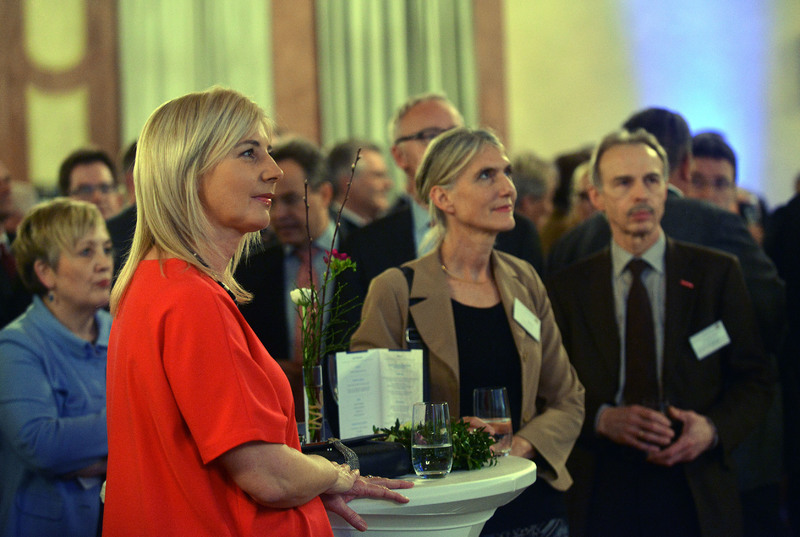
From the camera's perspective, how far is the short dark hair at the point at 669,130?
3635mm

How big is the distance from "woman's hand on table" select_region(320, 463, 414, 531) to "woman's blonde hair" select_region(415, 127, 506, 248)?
1092mm

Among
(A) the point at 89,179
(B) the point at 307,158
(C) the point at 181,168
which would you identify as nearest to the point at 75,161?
(A) the point at 89,179

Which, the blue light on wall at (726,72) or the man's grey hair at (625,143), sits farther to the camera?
the blue light on wall at (726,72)

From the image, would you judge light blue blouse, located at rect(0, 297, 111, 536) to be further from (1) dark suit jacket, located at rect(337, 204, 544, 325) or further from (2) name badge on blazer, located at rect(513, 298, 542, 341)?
(2) name badge on blazer, located at rect(513, 298, 542, 341)

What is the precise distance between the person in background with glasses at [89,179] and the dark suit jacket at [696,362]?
253cm

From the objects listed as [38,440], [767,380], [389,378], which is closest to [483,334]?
[389,378]

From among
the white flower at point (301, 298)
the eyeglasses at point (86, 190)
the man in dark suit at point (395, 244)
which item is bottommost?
the white flower at point (301, 298)

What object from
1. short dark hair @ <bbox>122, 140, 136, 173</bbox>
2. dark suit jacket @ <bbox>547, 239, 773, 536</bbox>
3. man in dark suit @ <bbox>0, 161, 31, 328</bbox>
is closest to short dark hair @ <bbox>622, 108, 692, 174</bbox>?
dark suit jacket @ <bbox>547, 239, 773, 536</bbox>

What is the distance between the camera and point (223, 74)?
7906 mm

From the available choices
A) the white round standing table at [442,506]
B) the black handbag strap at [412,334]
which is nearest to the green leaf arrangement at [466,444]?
the white round standing table at [442,506]

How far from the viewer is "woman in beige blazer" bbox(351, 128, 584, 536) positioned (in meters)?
2.50

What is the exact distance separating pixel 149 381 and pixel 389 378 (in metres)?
0.85

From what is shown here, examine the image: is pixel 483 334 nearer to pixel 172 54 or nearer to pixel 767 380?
pixel 767 380

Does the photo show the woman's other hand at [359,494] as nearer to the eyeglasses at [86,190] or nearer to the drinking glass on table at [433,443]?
the drinking glass on table at [433,443]
